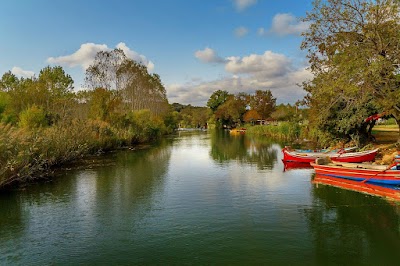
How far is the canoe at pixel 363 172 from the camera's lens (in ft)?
53.2

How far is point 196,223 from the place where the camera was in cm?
1290

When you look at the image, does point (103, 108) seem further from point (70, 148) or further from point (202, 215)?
point (202, 215)

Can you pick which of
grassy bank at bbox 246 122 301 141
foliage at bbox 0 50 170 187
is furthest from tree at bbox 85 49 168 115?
grassy bank at bbox 246 122 301 141

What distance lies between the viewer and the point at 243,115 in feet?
346

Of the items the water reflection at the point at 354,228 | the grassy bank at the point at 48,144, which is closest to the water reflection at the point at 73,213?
the grassy bank at the point at 48,144

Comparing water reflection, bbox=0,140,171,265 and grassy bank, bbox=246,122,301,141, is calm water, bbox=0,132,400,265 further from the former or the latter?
grassy bank, bbox=246,122,301,141

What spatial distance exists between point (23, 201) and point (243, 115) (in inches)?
3633

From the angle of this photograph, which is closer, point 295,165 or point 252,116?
point 295,165

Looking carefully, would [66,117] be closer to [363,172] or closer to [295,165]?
[295,165]

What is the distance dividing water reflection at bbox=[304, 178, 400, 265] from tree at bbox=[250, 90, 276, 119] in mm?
81705

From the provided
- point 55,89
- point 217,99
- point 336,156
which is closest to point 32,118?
point 55,89

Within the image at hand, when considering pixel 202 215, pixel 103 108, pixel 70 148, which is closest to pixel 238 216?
pixel 202 215

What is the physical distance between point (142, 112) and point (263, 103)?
169 feet

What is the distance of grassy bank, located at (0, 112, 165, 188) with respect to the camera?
57.0ft
